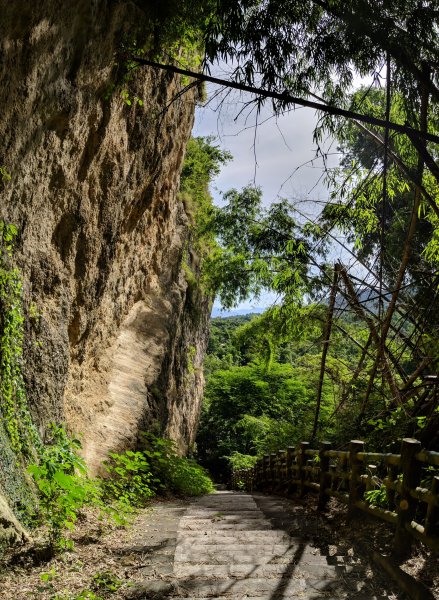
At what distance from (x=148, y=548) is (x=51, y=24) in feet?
18.7

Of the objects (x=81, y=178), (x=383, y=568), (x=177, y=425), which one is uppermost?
(x=81, y=178)

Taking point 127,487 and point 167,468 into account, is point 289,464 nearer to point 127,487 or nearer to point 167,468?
point 167,468

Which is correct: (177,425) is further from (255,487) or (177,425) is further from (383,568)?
(383,568)

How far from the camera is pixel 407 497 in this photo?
4633 mm

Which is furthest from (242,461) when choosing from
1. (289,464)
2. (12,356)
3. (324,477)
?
(12,356)

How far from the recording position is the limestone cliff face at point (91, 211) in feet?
20.6

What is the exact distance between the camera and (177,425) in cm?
1648

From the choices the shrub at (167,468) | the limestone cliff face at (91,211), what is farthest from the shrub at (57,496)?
the shrub at (167,468)

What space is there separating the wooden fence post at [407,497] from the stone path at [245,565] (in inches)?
13.9

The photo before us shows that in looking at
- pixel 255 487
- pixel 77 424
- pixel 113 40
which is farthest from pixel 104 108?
pixel 255 487

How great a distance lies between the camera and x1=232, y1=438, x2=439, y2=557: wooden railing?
168 inches

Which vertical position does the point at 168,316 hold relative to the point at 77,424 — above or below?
above

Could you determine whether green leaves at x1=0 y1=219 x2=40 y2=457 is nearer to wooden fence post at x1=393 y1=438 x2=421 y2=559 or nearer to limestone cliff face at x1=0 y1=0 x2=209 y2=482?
limestone cliff face at x1=0 y1=0 x2=209 y2=482

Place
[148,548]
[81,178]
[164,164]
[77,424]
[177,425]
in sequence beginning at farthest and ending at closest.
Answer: [177,425] < [164,164] < [77,424] < [81,178] < [148,548]
